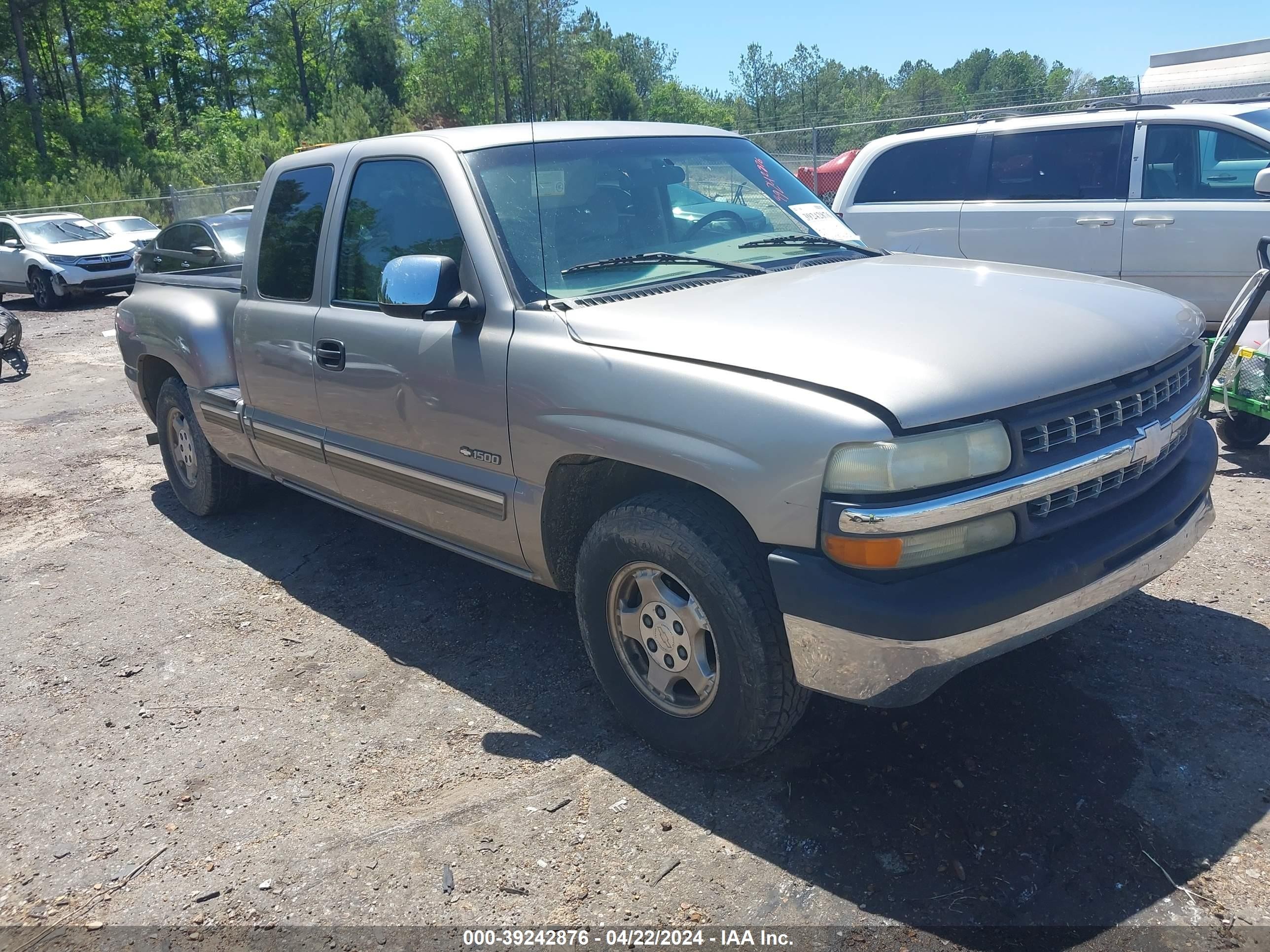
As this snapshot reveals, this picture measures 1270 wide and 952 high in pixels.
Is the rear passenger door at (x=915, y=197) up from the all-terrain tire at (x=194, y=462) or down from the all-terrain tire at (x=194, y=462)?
up

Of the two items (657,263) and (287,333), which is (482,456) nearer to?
(657,263)

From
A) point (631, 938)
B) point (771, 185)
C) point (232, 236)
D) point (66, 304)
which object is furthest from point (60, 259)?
point (631, 938)

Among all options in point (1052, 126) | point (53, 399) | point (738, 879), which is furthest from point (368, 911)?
point (53, 399)

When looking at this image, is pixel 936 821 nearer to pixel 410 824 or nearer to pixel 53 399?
pixel 410 824

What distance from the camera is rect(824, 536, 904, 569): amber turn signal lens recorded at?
2480 millimetres

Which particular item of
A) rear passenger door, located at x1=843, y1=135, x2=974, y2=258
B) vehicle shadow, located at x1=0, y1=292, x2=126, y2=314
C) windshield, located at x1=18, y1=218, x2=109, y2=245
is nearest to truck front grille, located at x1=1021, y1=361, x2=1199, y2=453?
rear passenger door, located at x1=843, y1=135, x2=974, y2=258

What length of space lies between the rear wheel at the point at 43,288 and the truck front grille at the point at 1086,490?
62.9 ft

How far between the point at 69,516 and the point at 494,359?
14.1ft

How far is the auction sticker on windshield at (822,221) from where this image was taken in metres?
4.14

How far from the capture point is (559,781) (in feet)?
10.3

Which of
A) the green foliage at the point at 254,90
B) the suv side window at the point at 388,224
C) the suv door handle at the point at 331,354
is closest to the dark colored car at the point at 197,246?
the suv side window at the point at 388,224

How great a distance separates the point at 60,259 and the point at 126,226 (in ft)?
8.30

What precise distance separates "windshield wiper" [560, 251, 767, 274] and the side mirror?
37 cm

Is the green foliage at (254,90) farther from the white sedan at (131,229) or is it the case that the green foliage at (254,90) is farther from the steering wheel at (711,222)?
the steering wheel at (711,222)
